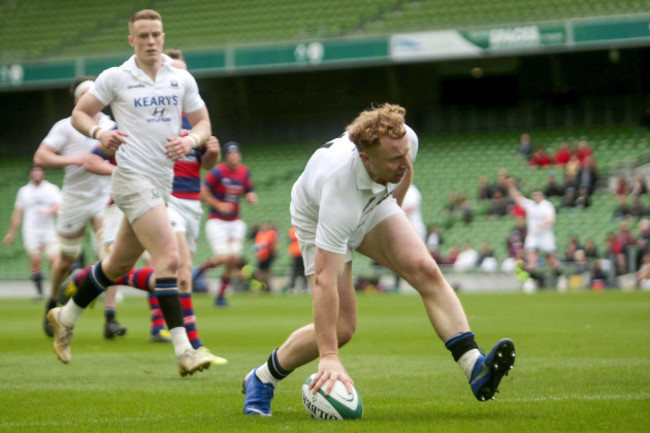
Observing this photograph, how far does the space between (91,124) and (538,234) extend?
17.4 metres

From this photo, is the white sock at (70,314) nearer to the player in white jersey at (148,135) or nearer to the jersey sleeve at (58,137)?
the player in white jersey at (148,135)

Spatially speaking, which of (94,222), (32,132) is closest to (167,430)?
(94,222)

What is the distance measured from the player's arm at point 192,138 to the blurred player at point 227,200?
7.50 metres

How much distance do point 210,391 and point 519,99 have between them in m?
26.1

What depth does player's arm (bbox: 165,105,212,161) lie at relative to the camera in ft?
23.8

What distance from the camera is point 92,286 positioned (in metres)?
7.96

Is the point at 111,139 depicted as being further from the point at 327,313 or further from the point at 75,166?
the point at 75,166

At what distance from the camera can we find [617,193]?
25109mm

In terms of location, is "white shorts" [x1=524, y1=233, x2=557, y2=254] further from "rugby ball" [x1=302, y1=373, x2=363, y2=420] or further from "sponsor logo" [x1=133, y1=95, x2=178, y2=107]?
"rugby ball" [x1=302, y1=373, x2=363, y2=420]

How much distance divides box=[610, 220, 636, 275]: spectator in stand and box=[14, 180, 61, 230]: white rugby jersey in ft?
39.6

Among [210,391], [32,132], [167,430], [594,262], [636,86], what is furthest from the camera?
[32,132]

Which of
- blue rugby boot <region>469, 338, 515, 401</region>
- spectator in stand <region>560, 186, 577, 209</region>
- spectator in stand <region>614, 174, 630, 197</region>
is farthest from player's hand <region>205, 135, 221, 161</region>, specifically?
spectator in stand <region>560, 186, 577, 209</region>

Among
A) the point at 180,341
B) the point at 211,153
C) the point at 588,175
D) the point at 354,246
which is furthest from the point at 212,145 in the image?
the point at 588,175

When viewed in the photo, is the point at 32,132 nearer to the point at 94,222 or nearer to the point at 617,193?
the point at 617,193
